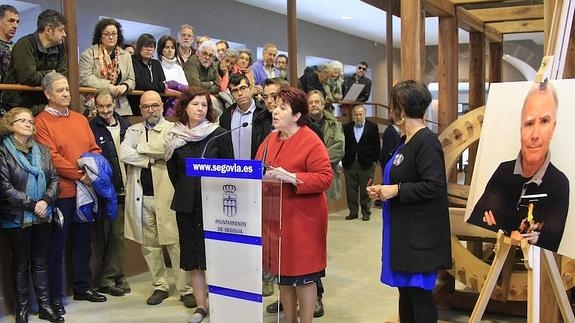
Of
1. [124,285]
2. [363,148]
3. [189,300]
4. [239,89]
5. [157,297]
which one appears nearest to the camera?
[239,89]

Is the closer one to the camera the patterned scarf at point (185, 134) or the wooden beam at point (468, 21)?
the patterned scarf at point (185, 134)

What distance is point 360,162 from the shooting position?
22.5ft

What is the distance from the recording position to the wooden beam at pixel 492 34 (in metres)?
4.33

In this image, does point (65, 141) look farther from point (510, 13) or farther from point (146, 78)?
point (510, 13)

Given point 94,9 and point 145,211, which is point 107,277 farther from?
point 94,9

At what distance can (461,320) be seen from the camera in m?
3.33

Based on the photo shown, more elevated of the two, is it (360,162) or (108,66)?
(108,66)

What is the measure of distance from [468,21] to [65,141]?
2668 millimetres

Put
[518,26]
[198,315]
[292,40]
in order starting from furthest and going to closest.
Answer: [292,40], [518,26], [198,315]

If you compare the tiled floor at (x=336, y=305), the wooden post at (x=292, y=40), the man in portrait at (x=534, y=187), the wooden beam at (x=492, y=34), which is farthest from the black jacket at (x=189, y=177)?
the wooden post at (x=292, y=40)

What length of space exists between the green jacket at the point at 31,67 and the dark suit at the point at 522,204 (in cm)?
276

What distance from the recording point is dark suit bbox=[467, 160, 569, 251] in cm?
209

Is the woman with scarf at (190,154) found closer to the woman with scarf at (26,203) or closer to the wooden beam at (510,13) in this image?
the woman with scarf at (26,203)

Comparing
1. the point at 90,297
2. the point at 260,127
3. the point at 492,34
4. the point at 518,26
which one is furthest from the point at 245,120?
the point at 518,26
